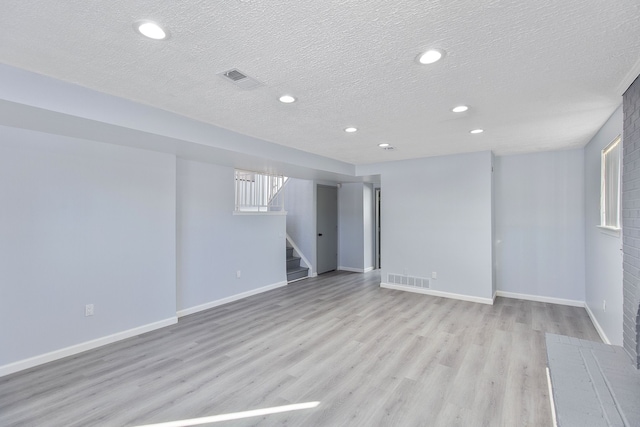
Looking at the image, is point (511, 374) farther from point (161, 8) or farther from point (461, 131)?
point (161, 8)

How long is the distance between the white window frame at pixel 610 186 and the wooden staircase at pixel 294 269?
4.97 metres

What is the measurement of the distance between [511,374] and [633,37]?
2.59 metres

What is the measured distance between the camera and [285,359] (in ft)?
9.85

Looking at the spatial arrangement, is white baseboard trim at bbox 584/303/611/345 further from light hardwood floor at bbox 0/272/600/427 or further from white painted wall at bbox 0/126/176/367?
white painted wall at bbox 0/126/176/367

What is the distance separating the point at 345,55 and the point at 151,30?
1.10m

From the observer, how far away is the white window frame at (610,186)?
9.83ft

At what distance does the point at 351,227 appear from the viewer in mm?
7551

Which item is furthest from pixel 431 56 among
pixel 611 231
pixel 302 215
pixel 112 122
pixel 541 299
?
pixel 302 215

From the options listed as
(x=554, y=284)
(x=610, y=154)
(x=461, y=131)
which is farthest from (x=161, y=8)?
(x=554, y=284)

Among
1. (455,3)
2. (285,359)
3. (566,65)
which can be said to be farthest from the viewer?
(285,359)

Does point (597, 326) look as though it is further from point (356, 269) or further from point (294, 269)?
point (294, 269)

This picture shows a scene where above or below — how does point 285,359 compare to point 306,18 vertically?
below

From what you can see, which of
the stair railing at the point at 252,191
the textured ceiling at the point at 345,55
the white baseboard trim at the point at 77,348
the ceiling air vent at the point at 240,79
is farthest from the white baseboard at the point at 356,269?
the ceiling air vent at the point at 240,79

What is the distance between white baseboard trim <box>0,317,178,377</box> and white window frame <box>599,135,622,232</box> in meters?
5.02
